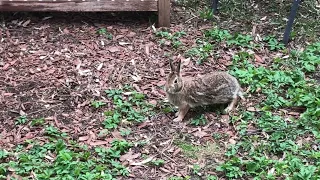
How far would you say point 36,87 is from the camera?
20.4 feet

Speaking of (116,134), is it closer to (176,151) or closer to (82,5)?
(176,151)

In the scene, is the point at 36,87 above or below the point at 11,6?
below

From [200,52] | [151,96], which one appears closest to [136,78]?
[151,96]

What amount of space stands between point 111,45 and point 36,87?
1336 mm

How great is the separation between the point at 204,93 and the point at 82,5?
8.29 feet

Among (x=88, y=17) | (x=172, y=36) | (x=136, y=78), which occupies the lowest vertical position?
(x=136, y=78)

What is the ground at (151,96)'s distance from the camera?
5117mm

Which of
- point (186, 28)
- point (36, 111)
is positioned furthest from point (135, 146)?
point (186, 28)

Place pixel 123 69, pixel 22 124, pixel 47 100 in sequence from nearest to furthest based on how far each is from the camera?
pixel 22 124
pixel 47 100
pixel 123 69

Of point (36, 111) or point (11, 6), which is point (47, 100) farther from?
point (11, 6)

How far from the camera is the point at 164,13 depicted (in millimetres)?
7305

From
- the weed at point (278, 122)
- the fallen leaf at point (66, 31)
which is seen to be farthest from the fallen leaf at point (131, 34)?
the weed at point (278, 122)

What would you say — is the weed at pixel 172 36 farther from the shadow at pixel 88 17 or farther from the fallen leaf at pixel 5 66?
the fallen leaf at pixel 5 66

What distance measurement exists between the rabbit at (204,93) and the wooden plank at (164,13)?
1.74m
